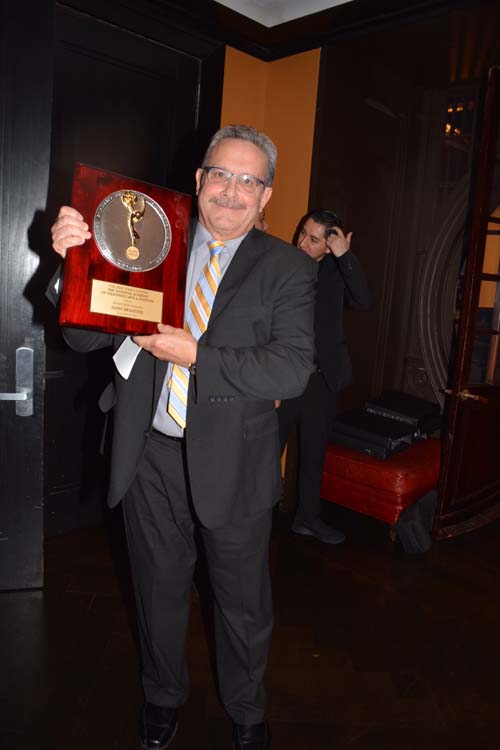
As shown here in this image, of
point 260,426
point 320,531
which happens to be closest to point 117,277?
point 260,426

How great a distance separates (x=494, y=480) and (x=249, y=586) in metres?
2.53

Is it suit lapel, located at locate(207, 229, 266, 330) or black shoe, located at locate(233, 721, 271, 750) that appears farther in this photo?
black shoe, located at locate(233, 721, 271, 750)

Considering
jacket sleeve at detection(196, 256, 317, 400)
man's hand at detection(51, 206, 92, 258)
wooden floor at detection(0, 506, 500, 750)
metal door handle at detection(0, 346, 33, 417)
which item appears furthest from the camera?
metal door handle at detection(0, 346, 33, 417)

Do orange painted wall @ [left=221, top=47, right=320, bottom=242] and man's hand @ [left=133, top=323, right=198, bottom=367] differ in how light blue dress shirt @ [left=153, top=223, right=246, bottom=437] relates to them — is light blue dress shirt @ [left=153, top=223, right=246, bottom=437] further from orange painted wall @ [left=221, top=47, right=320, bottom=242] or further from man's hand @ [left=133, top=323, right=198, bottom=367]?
orange painted wall @ [left=221, top=47, right=320, bottom=242]

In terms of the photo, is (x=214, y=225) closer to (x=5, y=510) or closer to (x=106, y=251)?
(x=106, y=251)

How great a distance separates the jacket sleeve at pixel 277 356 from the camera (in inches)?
57.8

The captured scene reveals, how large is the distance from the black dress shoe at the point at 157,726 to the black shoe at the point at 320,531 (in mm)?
1544

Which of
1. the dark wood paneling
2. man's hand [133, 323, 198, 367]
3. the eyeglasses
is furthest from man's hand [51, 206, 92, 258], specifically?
the dark wood paneling

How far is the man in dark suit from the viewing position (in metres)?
→ 3.08

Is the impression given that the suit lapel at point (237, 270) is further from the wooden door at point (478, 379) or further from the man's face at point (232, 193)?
the wooden door at point (478, 379)

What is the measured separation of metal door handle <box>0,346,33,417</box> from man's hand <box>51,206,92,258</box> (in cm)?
113

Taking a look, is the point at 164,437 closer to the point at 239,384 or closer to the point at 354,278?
the point at 239,384

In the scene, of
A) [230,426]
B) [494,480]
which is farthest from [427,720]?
[494,480]

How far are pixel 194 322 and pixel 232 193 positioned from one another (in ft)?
1.09
